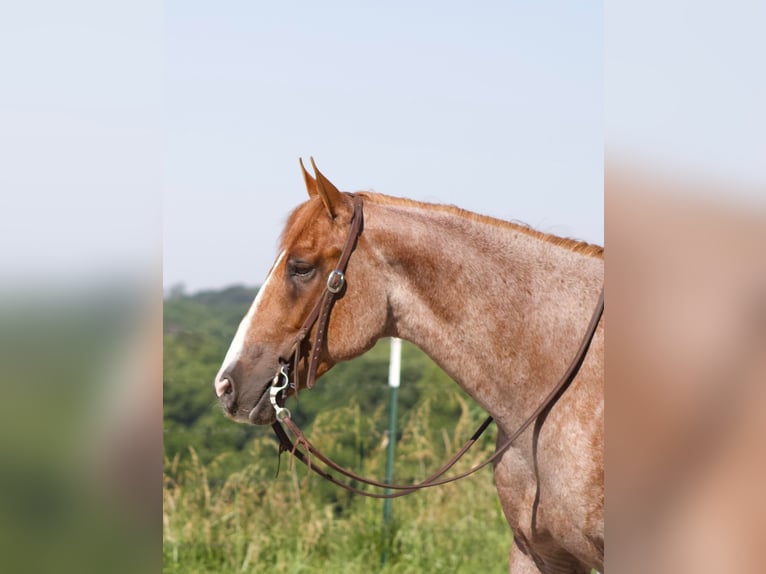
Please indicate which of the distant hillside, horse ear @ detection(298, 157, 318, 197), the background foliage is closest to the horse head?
horse ear @ detection(298, 157, 318, 197)

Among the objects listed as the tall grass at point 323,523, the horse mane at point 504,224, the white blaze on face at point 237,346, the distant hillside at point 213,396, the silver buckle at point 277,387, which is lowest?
the distant hillside at point 213,396

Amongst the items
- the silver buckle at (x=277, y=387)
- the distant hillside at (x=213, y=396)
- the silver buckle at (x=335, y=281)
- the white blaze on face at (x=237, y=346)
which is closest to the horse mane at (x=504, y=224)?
the silver buckle at (x=335, y=281)

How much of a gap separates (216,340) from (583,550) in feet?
21.4

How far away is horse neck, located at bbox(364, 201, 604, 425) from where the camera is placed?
2.57 meters

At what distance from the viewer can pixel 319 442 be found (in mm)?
5820

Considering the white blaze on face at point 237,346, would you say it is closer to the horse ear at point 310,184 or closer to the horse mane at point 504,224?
the horse ear at point 310,184

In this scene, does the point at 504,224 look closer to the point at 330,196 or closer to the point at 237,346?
the point at 330,196

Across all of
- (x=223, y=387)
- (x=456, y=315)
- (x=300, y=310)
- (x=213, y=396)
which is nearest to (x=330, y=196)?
(x=300, y=310)

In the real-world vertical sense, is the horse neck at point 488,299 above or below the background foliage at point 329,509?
above

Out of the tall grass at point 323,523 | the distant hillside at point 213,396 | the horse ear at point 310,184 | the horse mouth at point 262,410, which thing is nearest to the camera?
the horse mouth at point 262,410

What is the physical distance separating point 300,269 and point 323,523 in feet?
9.52

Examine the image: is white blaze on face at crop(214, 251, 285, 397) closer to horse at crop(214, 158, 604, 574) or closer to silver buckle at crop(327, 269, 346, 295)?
horse at crop(214, 158, 604, 574)

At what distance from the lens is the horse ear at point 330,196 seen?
2.64 m
